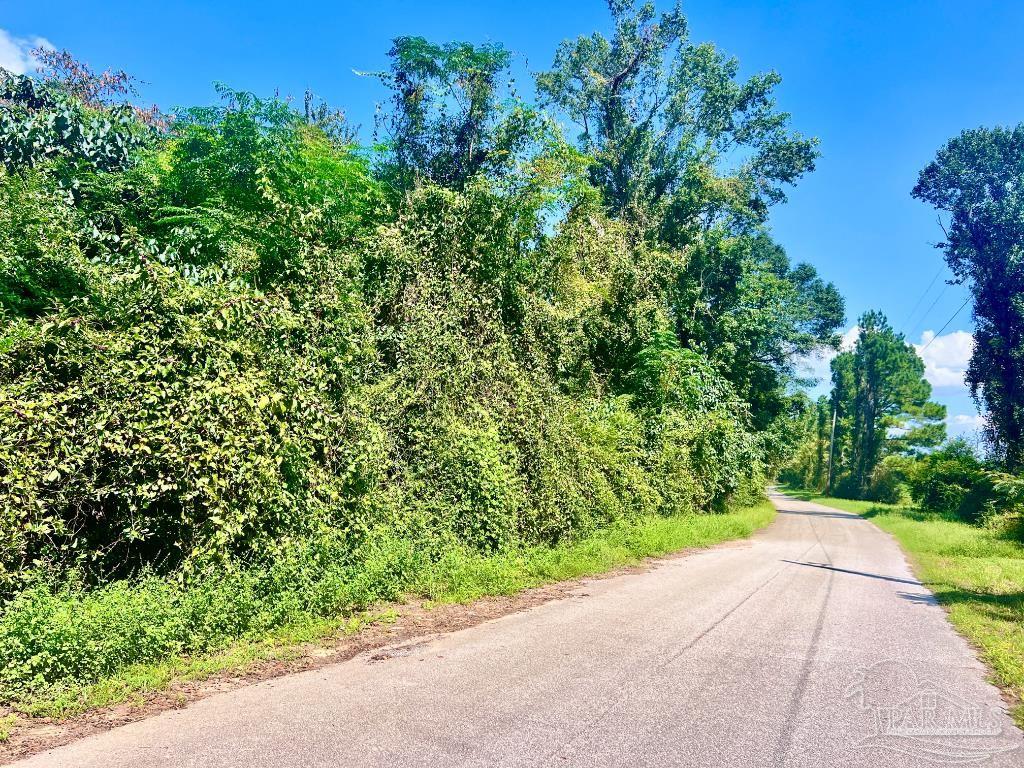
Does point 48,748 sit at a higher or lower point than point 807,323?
lower

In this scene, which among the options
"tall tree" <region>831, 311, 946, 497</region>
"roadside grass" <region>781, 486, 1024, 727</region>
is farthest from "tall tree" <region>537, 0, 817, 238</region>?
"tall tree" <region>831, 311, 946, 497</region>

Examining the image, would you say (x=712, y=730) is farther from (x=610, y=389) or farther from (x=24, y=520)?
(x=610, y=389)

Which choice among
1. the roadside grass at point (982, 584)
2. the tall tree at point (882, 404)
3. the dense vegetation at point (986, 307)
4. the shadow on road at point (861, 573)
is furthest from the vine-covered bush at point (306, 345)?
the tall tree at point (882, 404)

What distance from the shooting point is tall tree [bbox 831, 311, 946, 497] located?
57.8 meters

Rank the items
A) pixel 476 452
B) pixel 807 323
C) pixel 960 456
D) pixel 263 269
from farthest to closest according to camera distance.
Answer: pixel 807 323 → pixel 960 456 → pixel 476 452 → pixel 263 269

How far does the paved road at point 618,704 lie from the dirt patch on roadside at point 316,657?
17 cm

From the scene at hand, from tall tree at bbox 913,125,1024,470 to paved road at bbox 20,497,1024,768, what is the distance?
29.1 meters

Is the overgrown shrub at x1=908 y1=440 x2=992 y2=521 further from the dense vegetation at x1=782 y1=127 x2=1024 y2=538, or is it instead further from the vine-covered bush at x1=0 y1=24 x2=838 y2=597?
the vine-covered bush at x1=0 y1=24 x2=838 y2=597

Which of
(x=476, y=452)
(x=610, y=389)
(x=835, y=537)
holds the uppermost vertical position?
(x=610, y=389)

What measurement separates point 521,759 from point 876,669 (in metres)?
4.11

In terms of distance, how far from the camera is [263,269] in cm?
967

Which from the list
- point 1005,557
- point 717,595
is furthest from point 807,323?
point 717,595
